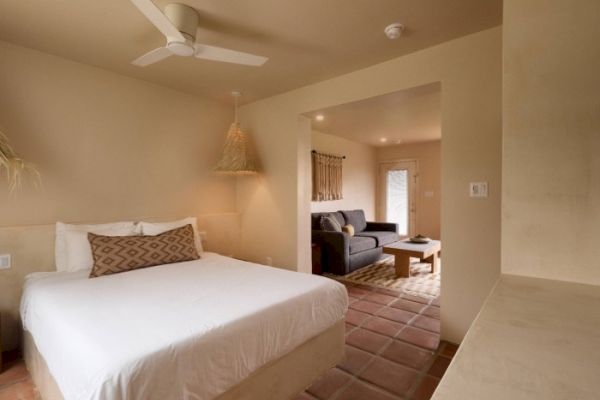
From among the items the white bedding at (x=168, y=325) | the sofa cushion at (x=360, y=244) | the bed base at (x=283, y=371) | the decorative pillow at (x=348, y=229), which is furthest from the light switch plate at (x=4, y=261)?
the decorative pillow at (x=348, y=229)

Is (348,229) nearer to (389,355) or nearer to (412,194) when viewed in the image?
(412,194)

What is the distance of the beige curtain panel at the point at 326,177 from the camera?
545 centimetres

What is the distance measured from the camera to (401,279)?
4.21m

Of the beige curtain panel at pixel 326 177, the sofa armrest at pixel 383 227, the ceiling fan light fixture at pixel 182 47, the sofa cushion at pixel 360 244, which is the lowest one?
the sofa cushion at pixel 360 244

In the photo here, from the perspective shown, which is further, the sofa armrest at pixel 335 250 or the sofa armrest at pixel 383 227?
the sofa armrest at pixel 383 227

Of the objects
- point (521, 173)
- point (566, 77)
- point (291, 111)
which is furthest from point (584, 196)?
point (291, 111)

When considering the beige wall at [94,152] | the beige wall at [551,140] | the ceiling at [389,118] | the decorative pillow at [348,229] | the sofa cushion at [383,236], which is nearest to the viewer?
the beige wall at [551,140]

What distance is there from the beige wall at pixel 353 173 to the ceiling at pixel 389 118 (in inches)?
7.3

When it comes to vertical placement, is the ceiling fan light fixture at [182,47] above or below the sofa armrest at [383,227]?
above

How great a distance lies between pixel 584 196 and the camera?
41.2 inches

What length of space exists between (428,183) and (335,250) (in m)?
3.58

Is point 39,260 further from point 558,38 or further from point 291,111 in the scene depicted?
point 558,38

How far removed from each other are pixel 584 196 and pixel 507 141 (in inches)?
12.4

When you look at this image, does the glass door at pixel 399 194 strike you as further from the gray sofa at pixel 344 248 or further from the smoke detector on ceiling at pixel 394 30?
the smoke detector on ceiling at pixel 394 30
